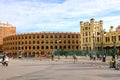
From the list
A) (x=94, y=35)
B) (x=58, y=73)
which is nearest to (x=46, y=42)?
(x=94, y=35)

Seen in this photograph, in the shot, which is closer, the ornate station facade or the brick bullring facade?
the ornate station facade

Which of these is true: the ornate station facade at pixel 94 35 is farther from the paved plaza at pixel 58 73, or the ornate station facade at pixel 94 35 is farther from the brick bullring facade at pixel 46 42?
the paved plaza at pixel 58 73

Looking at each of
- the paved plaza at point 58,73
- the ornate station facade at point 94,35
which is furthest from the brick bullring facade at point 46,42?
the paved plaza at point 58,73

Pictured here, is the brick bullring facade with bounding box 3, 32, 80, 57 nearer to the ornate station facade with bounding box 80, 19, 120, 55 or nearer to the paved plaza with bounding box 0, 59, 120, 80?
the ornate station facade with bounding box 80, 19, 120, 55

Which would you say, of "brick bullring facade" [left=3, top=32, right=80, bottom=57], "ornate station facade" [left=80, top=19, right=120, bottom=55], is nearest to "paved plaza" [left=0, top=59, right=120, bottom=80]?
"ornate station facade" [left=80, top=19, right=120, bottom=55]

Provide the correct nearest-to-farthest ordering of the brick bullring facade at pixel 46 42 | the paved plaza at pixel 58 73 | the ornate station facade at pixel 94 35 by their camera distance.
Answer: the paved plaza at pixel 58 73 < the ornate station facade at pixel 94 35 < the brick bullring facade at pixel 46 42

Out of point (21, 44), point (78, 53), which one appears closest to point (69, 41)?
point (21, 44)

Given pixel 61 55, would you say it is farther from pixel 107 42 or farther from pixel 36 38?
pixel 36 38

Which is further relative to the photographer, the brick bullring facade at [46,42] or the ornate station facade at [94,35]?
the brick bullring facade at [46,42]

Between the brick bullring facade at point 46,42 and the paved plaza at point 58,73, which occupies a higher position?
the brick bullring facade at point 46,42

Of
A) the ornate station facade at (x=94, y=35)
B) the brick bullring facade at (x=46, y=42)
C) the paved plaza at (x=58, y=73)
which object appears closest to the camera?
the paved plaza at (x=58, y=73)

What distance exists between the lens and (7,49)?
523 ft

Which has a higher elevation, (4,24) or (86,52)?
(4,24)

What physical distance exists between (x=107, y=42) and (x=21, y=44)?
55805mm
